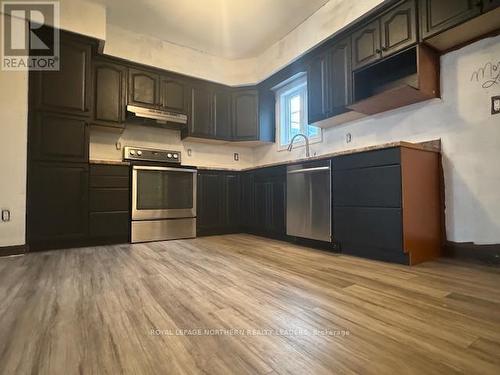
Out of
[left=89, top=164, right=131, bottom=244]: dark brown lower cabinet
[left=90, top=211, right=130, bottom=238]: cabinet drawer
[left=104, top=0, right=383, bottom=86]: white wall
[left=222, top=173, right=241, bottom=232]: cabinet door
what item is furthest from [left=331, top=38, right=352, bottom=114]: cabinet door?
[left=90, top=211, right=130, bottom=238]: cabinet drawer

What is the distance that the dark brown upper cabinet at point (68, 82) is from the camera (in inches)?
102

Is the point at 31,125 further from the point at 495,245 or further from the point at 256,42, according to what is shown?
the point at 495,245

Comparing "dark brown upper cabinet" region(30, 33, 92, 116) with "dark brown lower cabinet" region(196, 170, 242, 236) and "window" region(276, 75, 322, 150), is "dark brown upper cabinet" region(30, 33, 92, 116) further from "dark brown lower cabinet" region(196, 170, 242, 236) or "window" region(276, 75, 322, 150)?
"window" region(276, 75, 322, 150)

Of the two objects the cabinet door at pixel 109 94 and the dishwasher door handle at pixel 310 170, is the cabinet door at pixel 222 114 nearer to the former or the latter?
the cabinet door at pixel 109 94

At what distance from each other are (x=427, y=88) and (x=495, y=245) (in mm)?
1314

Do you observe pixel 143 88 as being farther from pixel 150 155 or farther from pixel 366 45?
pixel 366 45

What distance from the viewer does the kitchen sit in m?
1.09

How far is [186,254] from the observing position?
7.70ft

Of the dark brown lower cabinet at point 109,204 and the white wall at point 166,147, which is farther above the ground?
the white wall at point 166,147

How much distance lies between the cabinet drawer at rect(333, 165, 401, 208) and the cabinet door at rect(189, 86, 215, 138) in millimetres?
2146

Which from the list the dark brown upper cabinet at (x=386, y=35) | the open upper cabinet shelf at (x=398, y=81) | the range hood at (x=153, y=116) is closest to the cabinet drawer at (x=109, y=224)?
the range hood at (x=153, y=116)

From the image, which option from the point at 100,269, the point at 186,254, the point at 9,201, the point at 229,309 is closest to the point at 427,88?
the point at 229,309

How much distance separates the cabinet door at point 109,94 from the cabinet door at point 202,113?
91cm

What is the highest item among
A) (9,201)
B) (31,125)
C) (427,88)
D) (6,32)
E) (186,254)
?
(6,32)
